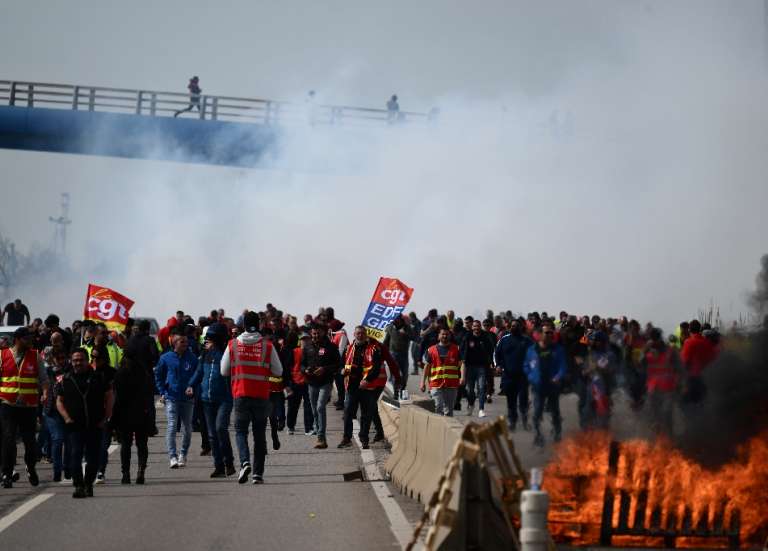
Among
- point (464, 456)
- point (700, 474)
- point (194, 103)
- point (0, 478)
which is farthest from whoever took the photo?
point (194, 103)

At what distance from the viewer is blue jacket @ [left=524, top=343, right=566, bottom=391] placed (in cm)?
1451

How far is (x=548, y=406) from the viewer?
46.5ft

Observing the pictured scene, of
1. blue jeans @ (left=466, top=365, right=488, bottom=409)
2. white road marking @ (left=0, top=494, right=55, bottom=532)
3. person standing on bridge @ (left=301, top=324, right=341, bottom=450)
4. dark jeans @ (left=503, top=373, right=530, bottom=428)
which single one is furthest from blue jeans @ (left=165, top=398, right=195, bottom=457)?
blue jeans @ (left=466, top=365, right=488, bottom=409)

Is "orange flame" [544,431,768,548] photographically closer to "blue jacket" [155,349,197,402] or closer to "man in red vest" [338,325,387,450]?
"blue jacket" [155,349,197,402]

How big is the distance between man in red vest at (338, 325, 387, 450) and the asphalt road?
1993 mm

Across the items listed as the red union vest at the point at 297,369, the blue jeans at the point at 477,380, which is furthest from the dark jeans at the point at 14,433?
the blue jeans at the point at 477,380

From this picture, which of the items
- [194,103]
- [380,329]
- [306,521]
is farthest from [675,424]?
[194,103]

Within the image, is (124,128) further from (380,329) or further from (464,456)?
(464,456)

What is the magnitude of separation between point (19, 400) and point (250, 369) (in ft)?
8.13

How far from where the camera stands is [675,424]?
12.5 meters

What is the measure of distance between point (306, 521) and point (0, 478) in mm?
4873

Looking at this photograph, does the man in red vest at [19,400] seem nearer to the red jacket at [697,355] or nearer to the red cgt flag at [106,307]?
the red jacket at [697,355]

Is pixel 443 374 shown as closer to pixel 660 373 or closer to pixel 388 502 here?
pixel 388 502

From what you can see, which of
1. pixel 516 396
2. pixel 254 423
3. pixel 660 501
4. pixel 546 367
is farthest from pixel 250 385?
pixel 660 501
